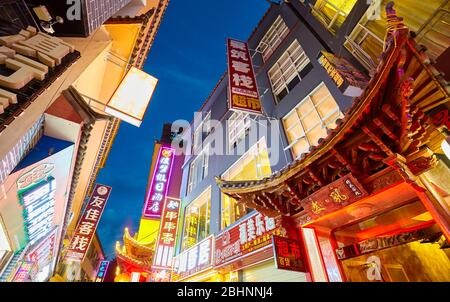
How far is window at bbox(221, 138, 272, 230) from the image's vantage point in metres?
10.9

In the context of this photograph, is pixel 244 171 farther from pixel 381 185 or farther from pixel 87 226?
pixel 87 226

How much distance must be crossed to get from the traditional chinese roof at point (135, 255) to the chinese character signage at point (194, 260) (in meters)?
9.28

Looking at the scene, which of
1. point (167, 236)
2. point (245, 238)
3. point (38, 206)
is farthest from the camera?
point (167, 236)

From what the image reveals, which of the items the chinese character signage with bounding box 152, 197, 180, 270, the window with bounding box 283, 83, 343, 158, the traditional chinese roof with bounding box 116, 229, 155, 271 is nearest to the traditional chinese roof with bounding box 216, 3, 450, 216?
the window with bounding box 283, 83, 343, 158

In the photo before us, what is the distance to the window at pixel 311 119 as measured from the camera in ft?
28.1

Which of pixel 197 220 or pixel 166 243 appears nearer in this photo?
pixel 166 243

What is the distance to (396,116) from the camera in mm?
4352

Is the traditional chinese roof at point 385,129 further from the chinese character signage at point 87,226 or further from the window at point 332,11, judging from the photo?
the chinese character signage at point 87,226

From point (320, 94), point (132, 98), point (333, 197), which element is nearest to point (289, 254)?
point (333, 197)

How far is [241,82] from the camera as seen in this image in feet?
36.7

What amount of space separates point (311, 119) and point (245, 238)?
564 cm

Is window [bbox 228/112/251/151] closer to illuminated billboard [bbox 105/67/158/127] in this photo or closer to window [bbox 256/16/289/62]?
window [bbox 256/16/289/62]

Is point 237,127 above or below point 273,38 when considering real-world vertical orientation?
below
